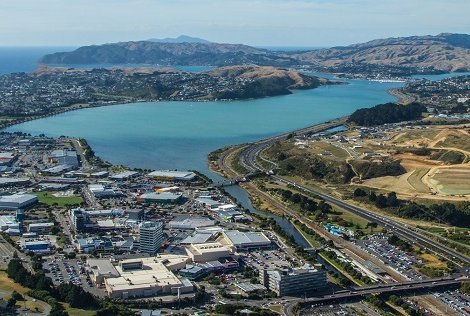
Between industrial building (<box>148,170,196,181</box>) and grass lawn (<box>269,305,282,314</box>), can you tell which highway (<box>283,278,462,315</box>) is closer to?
grass lawn (<box>269,305,282,314</box>)

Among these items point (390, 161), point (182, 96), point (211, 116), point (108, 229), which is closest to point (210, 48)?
point (182, 96)

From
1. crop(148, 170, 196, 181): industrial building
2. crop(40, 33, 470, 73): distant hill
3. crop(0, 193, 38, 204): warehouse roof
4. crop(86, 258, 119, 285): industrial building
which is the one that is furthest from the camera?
crop(40, 33, 470, 73): distant hill

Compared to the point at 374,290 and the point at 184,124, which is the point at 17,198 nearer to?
the point at 374,290

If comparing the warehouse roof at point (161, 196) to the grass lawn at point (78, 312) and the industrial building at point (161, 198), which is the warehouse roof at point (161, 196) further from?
the grass lawn at point (78, 312)

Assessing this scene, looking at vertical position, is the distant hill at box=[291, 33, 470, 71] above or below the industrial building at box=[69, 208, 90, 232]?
above

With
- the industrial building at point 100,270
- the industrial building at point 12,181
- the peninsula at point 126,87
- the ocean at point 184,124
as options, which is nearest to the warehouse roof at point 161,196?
the ocean at point 184,124

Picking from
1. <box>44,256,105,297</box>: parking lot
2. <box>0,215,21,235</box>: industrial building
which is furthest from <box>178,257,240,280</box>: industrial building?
<box>0,215,21,235</box>: industrial building
